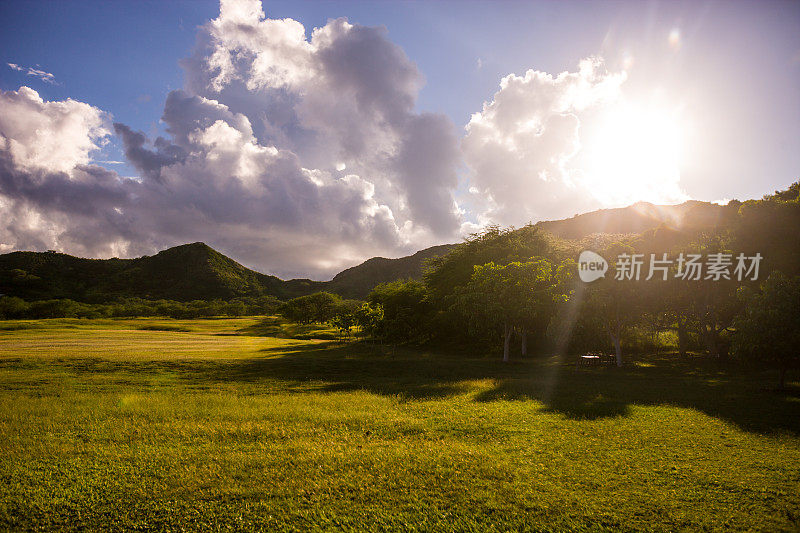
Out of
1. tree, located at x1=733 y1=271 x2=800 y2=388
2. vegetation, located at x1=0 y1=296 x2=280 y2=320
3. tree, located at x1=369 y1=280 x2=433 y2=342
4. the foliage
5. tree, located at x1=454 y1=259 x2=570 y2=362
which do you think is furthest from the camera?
vegetation, located at x1=0 y1=296 x2=280 y2=320

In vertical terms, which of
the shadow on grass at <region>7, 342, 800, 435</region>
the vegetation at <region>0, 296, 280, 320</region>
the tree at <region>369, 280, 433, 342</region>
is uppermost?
the tree at <region>369, 280, 433, 342</region>

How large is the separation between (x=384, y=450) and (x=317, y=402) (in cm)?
873

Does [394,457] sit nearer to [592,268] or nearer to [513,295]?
[513,295]

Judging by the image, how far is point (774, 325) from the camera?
72.0 ft

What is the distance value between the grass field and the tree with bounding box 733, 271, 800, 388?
267 cm

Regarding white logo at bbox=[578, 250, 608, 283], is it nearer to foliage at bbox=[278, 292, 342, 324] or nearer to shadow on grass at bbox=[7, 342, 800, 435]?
shadow on grass at bbox=[7, 342, 800, 435]

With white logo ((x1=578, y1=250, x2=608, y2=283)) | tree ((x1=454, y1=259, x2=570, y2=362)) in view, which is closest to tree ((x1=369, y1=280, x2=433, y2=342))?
tree ((x1=454, y1=259, x2=570, y2=362))

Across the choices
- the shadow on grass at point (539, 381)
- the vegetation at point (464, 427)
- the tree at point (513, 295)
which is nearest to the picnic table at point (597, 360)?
the shadow on grass at point (539, 381)

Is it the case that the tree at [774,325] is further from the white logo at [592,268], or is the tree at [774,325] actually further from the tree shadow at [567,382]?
the white logo at [592,268]

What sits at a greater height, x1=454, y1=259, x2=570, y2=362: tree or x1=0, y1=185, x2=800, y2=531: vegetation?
x1=454, y1=259, x2=570, y2=362: tree

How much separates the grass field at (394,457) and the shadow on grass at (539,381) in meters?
0.28

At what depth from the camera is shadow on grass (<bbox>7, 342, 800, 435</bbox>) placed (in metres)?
18.7

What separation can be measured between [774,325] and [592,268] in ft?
49.4

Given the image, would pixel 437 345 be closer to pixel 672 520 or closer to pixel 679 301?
pixel 679 301
